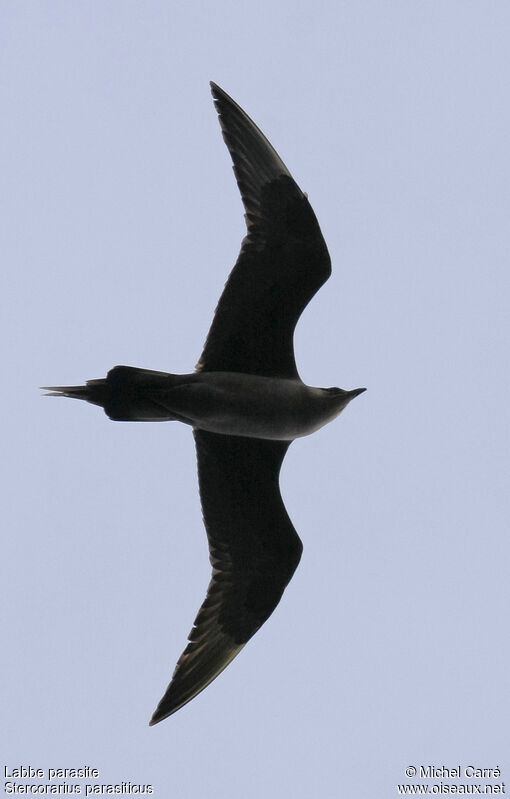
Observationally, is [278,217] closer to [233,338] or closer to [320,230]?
[320,230]

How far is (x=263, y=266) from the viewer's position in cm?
1072

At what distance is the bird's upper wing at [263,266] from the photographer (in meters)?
10.7

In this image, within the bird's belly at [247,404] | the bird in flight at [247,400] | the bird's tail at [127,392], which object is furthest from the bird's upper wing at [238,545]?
the bird's tail at [127,392]

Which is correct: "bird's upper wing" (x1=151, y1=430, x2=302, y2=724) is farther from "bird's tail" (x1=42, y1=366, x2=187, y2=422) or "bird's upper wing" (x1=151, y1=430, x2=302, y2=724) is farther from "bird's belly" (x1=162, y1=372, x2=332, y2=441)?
"bird's tail" (x1=42, y1=366, x2=187, y2=422)

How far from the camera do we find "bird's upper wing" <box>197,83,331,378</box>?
10695 millimetres

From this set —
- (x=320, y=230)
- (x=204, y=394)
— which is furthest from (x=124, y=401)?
(x=320, y=230)

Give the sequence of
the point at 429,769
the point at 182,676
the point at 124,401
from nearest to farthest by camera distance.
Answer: the point at 124,401 → the point at 182,676 → the point at 429,769

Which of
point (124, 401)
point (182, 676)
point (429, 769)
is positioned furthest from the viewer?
point (429, 769)

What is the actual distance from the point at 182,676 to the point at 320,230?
4.12 meters

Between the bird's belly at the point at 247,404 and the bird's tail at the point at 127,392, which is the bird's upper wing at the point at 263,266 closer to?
the bird's belly at the point at 247,404

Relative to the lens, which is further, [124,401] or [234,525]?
[234,525]

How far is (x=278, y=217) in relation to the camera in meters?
10.7

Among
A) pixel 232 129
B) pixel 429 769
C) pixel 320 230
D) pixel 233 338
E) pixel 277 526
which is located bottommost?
pixel 429 769

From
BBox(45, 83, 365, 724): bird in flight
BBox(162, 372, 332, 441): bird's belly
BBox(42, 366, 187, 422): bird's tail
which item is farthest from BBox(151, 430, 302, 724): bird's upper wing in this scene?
BBox(42, 366, 187, 422): bird's tail
